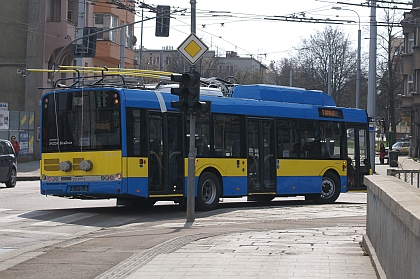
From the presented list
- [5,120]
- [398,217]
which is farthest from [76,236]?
[5,120]

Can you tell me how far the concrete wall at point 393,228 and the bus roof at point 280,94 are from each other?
33.3 feet

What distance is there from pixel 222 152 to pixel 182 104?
395cm

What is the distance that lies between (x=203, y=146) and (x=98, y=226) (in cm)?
423

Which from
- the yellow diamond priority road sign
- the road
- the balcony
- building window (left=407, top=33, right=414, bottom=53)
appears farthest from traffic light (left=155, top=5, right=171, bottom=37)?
building window (left=407, top=33, right=414, bottom=53)

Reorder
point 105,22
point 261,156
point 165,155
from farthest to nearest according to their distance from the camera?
point 105,22
point 261,156
point 165,155

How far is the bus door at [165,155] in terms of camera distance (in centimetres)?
1773

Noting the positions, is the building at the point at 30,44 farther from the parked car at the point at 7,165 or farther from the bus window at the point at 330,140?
the bus window at the point at 330,140

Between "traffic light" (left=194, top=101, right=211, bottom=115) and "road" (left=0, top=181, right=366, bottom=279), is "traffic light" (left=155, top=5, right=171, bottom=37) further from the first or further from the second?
"traffic light" (left=194, top=101, right=211, bottom=115)

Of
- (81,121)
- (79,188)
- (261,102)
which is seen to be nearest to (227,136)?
(261,102)

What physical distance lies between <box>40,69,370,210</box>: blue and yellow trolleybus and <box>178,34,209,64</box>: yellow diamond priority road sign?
1602mm

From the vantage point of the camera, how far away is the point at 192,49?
657 inches

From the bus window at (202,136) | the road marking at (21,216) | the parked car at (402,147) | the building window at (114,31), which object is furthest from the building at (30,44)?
the parked car at (402,147)

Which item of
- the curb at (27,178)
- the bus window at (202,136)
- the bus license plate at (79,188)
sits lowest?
the curb at (27,178)

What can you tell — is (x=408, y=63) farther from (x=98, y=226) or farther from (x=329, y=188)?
(x=98, y=226)
